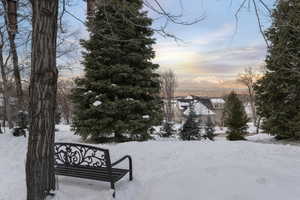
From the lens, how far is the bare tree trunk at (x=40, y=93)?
2.75m

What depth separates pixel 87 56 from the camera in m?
7.63

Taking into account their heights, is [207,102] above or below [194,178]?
below

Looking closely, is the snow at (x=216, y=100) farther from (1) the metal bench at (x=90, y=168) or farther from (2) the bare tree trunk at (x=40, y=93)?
(2) the bare tree trunk at (x=40, y=93)

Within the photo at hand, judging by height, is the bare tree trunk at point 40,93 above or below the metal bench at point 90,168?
above

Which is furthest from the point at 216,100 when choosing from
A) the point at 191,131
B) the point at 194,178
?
the point at 194,178

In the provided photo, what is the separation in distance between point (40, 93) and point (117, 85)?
15.6ft

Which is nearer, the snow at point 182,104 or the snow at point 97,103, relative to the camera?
the snow at point 97,103

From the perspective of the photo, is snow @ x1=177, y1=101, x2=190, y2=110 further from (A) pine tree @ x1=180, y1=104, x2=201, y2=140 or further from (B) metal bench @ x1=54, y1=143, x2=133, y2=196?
(B) metal bench @ x1=54, y1=143, x2=133, y2=196

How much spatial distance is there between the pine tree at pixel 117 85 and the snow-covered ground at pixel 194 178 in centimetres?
220

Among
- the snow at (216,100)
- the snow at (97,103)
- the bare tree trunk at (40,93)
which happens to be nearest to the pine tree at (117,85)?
the snow at (97,103)

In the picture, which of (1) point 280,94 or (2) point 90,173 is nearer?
(2) point 90,173

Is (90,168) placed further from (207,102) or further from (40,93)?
(207,102)

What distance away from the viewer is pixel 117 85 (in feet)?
24.5

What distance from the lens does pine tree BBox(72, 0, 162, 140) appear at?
7184 millimetres
